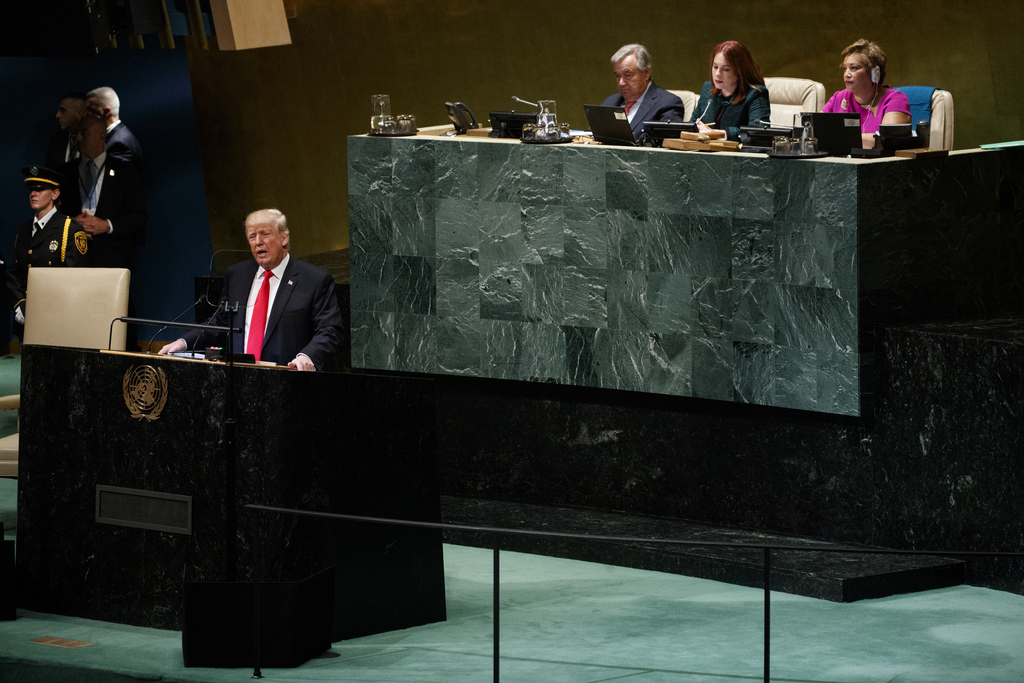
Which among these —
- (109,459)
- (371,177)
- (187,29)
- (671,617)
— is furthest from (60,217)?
(671,617)

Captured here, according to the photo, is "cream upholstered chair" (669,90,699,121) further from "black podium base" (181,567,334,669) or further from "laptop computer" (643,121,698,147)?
"black podium base" (181,567,334,669)

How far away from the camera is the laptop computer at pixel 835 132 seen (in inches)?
227

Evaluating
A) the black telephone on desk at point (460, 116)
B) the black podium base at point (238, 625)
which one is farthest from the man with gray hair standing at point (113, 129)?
the black podium base at point (238, 625)

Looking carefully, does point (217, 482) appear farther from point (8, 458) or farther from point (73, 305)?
point (73, 305)

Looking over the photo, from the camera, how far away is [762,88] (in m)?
6.68

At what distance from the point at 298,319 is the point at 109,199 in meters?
3.11

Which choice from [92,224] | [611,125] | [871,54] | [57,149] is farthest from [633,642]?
[57,149]

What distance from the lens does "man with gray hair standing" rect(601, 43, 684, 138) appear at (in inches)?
267

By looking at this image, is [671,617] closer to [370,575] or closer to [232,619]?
[370,575]

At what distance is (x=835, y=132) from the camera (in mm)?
5801

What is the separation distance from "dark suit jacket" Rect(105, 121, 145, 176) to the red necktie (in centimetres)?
304

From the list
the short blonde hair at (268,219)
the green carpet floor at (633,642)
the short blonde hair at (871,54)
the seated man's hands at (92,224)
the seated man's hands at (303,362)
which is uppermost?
the short blonde hair at (871,54)

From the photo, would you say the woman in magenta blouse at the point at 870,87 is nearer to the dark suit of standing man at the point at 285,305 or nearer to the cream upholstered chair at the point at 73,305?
the dark suit of standing man at the point at 285,305

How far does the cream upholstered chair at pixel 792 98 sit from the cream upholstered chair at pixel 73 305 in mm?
3287
